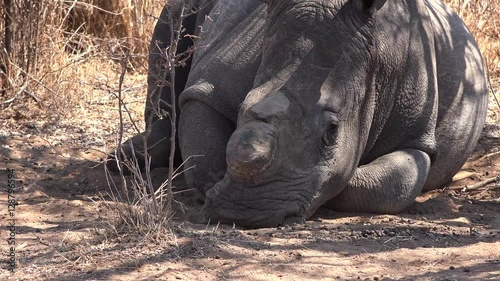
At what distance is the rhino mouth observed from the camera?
5.91 m

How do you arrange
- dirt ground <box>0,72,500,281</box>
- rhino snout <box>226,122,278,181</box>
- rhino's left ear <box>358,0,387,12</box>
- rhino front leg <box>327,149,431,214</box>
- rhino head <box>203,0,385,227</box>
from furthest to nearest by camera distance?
rhino front leg <box>327,149,431,214</box> → rhino's left ear <box>358,0,387,12</box> → rhino head <box>203,0,385,227</box> → rhino snout <box>226,122,278,181</box> → dirt ground <box>0,72,500,281</box>

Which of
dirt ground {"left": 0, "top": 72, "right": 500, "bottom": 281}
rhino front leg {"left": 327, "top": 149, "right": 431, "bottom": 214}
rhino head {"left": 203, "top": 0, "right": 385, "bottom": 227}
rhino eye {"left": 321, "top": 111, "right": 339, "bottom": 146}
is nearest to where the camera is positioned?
dirt ground {"left": 0, "top": 72, "right": 500, "bottom": 281}

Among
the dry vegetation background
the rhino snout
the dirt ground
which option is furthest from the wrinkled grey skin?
the dry vegetation background

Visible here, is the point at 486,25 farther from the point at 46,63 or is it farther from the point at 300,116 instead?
the point at 300,116

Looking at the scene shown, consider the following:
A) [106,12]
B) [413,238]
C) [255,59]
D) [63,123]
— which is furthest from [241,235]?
[106,12]

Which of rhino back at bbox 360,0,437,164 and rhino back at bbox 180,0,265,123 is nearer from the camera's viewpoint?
rhino back at bbox 360,0,437,164

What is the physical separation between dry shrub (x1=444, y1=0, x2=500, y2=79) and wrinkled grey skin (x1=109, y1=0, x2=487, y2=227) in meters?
2.53

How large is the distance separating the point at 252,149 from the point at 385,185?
113cm

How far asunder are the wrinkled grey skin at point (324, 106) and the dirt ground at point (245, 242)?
18 cm

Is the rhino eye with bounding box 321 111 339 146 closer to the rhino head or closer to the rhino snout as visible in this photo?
the rhino head

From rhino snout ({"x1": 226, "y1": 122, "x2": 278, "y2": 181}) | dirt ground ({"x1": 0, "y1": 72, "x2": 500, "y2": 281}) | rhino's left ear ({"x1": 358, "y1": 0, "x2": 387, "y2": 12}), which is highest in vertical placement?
rhino's left ear ({"x1": 358, "y1": 0, "x2": 387, "y2": 12})

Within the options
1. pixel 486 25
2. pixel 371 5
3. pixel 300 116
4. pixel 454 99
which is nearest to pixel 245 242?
pixel 300 116

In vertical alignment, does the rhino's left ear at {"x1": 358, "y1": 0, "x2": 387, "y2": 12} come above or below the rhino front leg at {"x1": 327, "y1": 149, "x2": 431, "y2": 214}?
above

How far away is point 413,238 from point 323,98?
3.01ft
